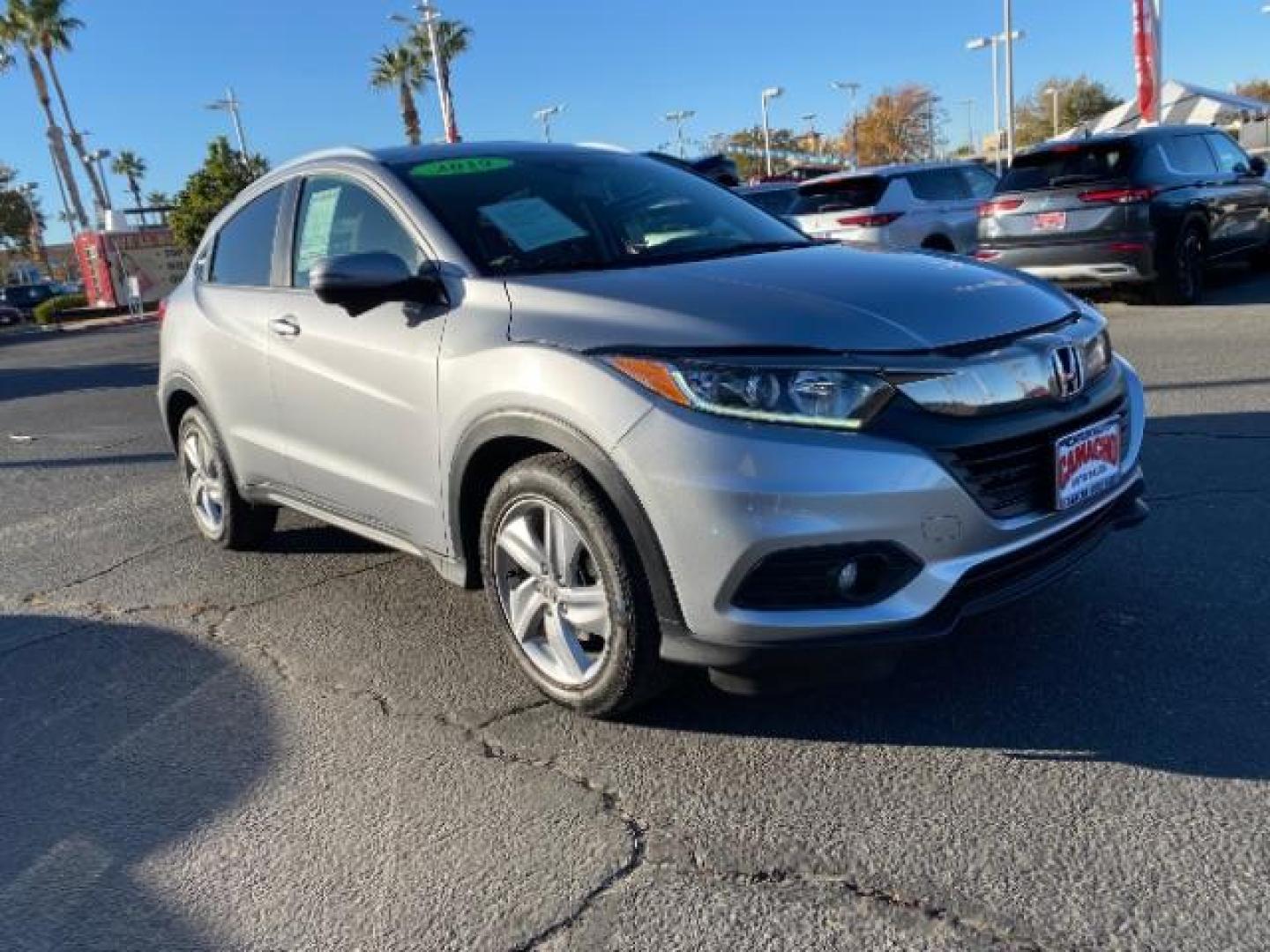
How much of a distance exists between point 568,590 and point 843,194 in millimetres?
10676

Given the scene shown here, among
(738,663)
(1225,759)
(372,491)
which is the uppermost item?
(372,491)

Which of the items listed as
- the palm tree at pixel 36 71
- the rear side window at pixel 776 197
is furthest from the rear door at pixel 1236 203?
the palm tree at pixel 36 71

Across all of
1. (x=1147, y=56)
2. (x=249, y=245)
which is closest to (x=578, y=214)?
(x=249, y=245)

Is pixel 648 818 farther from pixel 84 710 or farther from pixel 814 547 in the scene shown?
pixel 84 710

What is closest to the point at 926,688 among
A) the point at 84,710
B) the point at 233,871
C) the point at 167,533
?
the point at 233,871

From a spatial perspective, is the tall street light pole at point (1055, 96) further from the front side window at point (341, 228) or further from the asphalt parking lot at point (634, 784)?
the asphalt parking lot at point (634, 784)

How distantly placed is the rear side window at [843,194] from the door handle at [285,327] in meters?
9.57

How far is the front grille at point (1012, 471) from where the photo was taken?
2.59 metres

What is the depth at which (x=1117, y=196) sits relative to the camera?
9594mm

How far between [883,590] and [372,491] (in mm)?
1871

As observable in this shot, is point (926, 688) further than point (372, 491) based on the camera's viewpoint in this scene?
No

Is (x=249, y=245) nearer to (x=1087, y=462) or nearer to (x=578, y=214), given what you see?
(x=578, y=214)

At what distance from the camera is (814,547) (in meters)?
2.49

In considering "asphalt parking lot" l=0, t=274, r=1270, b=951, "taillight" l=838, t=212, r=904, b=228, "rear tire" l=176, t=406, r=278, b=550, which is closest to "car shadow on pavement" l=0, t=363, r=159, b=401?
"rear tire" l=176, t=406, r=278, b=550
